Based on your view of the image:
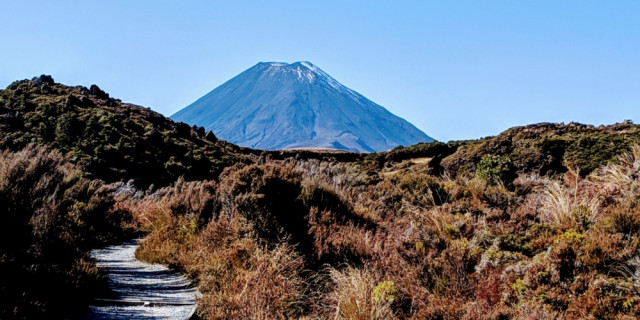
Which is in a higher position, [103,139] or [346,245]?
[103,139]

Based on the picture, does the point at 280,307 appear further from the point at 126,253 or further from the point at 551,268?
the point at 126,253

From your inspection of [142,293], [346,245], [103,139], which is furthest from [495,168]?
[103,139]

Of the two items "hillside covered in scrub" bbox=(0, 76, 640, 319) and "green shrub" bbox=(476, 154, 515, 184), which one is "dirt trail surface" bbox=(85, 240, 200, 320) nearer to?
"hillside covered in scrub" bbox=(0, 76, 640, 319)

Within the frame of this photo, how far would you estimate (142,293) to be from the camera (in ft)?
17.8

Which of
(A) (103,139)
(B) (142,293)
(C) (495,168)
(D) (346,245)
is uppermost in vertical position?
(A) (103,139)

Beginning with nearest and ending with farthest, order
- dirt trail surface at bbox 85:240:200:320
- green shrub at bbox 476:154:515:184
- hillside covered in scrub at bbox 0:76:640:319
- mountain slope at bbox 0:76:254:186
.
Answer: hillside covered in scrub at bbox 0:76:640:319 < dirt trail surface at bbox 85:240:200:320 < green shrub at bbox 476:154:515:184 < mountain slope at bbox 0:76:254:186

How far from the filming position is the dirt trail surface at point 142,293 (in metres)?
4.67

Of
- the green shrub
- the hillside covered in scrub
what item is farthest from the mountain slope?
the green shrub

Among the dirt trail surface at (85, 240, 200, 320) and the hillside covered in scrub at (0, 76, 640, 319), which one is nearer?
the hillside covered in scrub at (0, 76, 640, 319)

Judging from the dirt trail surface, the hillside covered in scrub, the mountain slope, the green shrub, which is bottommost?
the dirt trail surface

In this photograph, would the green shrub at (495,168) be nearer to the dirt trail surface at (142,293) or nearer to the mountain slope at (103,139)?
the dirt trail surface at (142,293)

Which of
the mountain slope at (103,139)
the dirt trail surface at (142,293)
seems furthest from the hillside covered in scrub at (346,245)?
the mountain slope at (103,139)

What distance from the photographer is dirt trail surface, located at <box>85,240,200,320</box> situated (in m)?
4.67

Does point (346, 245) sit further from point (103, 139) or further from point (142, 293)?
point (103, 139)
